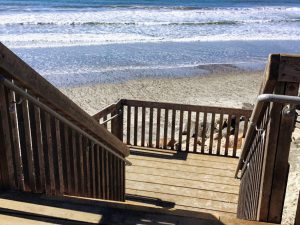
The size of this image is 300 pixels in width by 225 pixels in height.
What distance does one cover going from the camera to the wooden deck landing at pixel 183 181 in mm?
5172

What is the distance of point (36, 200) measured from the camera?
285 cm

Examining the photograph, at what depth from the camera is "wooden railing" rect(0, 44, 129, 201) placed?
2.62 meters

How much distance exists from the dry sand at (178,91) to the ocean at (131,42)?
0.95m

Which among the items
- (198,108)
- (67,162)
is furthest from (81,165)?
(198,108)

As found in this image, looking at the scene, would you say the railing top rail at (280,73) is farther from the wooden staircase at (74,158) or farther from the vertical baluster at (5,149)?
the vertical baluster at (5,149)

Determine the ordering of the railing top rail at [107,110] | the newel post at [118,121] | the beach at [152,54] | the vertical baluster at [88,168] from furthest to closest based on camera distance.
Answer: the beach at [152,54] < the newel post at [118,121] < the railing top rail at [107,110] < the vertical baluster at [88,168]

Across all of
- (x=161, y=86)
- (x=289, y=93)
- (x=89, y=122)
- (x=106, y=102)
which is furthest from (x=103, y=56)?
(x=289, y=93)

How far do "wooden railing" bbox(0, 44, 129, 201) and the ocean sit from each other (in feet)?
35.2

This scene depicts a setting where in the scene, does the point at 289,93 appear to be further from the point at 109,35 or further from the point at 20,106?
the point at 109,35

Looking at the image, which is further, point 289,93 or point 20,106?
point 20,106

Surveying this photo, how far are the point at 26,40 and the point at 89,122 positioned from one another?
2080cm

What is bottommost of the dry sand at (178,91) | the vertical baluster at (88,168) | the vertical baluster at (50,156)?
the dry sand at (178,91)

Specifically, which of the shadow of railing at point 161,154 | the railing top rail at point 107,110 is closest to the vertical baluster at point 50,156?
the railing top rail at point 107,110

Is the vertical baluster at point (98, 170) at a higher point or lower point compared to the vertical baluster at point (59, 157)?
lower
